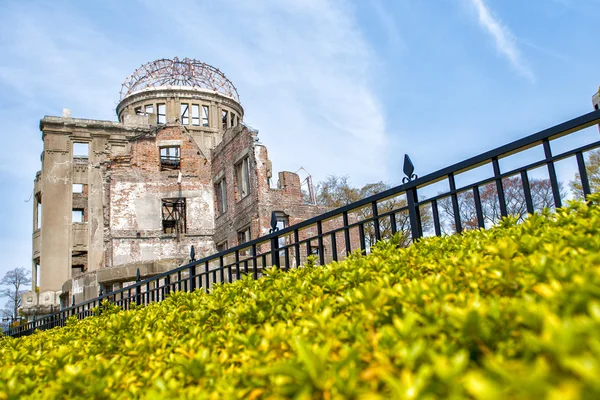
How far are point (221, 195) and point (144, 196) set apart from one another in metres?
4.47

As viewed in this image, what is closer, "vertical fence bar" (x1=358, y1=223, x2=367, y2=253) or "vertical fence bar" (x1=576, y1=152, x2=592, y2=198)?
"vertical fence bar" (x1=576, y1=152, x2=592, y2=198)

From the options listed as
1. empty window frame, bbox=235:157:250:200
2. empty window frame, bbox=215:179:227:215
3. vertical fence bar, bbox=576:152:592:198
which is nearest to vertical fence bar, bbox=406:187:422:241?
vertical fence bar, bbox=576:152:592:198

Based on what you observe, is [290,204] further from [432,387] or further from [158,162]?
[432,387]

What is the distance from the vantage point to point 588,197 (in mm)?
3213

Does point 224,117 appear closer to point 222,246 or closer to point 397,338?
point 222,246

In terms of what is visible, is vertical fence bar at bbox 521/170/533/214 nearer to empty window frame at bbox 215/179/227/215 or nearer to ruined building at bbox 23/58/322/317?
ruined building at bbox 23/58/322/317

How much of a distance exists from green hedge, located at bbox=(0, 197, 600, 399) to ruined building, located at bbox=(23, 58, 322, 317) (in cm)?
1509

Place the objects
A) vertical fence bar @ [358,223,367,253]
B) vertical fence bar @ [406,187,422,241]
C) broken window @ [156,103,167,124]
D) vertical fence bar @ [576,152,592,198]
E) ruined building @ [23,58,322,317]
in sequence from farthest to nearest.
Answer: broken window @ [156,103,167,124] < ruined building @ [23,58,322,317] < vertical fence bar @ [406,187,422,241] < vertical fence bar @ [358,223,367,253] < vertical fence bar @ [576,152,592,198]

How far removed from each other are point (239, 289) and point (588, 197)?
2503 mm

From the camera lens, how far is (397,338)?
1.51m

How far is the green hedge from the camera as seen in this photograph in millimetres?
1109

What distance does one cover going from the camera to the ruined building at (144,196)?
83.5ft

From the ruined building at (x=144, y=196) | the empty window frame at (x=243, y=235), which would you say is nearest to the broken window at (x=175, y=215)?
the ruined building at (x=144, y=196)

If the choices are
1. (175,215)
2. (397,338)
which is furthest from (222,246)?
(397,338)
